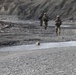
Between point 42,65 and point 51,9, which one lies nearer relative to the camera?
point 42,65

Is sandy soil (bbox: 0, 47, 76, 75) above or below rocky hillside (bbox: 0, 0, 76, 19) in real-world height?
above

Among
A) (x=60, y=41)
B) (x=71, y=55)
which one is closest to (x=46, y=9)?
(x=60, y=41)

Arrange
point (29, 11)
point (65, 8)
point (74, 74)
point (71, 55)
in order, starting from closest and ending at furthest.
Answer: point (74, 74) < point (71, 55) < point (65, 8) < point (29, 11)

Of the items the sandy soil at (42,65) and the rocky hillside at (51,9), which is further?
the rocky hillside at (51,9)

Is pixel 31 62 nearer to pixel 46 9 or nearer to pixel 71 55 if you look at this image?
pixel 71 55

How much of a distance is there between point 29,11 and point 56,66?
76.2 meters

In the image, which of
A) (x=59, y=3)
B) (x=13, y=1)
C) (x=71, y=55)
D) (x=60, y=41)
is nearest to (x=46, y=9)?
(x=59, y=3)

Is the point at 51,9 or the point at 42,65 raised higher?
the point at 42,65

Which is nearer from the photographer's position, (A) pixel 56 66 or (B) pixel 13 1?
(A) pixel 56 66

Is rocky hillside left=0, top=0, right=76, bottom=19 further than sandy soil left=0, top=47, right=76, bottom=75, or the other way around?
rocky hillside left=0, top=0, right=76, bottom=19

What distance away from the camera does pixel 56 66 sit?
1366cm

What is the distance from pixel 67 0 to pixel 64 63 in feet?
235

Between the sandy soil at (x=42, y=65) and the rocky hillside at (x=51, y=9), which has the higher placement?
the sandy soil at (x=42, y=65)

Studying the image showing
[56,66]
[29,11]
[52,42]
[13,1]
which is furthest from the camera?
[13,1]
